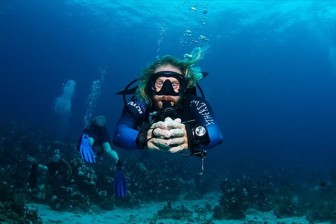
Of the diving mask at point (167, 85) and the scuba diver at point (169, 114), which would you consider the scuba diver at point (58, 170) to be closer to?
the scuba diver at point (169, 114)

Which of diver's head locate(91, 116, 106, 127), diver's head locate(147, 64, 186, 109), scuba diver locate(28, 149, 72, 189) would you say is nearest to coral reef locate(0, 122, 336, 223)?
scuba diver locate(28, 149, 72, 189)

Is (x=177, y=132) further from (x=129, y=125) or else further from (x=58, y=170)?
(x=58, y=170)

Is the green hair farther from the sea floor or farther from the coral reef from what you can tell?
the sea floor

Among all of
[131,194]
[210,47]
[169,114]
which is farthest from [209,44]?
[169,114]

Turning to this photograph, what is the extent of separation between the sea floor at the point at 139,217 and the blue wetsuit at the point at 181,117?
24.6 ft

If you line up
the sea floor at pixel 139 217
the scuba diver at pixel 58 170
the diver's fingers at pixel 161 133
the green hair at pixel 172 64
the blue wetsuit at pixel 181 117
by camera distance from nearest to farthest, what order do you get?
the diver's fingers at pixel 161 133, the blue wetsuit at pixel 181 117, the green hair at pixel 172 64, the sea floor at pixel 139 217, the scuba diver at pixel 58 170

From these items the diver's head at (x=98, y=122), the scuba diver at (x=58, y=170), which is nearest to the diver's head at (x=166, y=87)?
the diver's head at (x=98, y=122)

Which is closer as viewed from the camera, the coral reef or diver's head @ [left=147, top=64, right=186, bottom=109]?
diver's head @ [left=147, top=64, right=186, bottom=109]

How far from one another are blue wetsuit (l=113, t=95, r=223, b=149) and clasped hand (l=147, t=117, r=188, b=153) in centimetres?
42

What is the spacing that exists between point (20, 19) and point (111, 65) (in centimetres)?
4437

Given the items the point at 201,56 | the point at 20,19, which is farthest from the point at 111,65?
the point at 201,56

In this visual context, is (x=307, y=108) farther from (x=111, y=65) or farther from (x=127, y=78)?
(x=111, y=65)

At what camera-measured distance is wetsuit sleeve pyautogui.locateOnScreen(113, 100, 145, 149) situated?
11.0ft

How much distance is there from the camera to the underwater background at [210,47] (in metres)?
39.1
